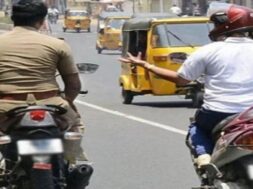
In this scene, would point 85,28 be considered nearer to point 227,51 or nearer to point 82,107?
point 82,107

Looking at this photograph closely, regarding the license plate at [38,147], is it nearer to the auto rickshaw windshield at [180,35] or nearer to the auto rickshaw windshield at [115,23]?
the auto rickshaw windshield at [180,35]

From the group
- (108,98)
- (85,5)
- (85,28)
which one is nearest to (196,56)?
(108,98)

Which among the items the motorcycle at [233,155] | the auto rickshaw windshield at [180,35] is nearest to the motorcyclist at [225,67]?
the motorcycle at [233,155]

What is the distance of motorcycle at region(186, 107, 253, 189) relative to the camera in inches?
265

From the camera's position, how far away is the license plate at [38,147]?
720 centimetres

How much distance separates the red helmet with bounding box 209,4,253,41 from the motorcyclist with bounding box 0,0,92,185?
114 centimetres

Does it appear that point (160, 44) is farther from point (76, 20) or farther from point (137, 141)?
point (76, 20)

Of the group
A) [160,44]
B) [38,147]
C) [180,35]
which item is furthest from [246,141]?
[180,35]

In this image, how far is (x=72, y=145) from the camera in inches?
305

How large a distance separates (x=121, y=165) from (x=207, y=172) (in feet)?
16.5

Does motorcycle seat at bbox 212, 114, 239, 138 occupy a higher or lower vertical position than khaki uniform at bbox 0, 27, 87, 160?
lower

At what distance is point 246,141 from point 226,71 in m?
0.94

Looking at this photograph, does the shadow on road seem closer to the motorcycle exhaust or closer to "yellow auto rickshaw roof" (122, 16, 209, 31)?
"yellow auto rickshaw roof" (122, 16, 209, 31)

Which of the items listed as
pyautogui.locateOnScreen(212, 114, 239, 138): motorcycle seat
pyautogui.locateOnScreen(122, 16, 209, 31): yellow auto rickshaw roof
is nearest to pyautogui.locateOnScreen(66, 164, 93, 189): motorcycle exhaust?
pyautogui.locateOnScreen(212, 114, 239, 138): motorcycle seat
